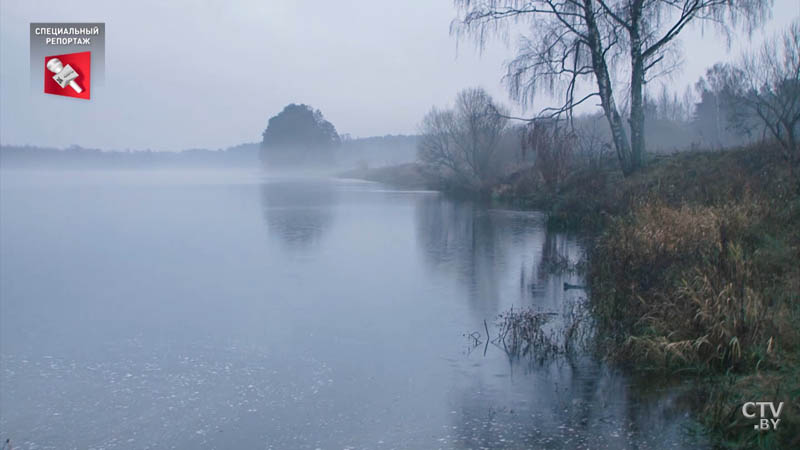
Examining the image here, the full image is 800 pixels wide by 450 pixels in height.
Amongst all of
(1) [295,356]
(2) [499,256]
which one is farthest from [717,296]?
(2) [499,256]

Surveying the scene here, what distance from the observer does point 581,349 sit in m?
6.54

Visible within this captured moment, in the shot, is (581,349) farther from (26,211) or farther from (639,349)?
(26,211)

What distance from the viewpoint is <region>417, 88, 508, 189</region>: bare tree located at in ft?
103

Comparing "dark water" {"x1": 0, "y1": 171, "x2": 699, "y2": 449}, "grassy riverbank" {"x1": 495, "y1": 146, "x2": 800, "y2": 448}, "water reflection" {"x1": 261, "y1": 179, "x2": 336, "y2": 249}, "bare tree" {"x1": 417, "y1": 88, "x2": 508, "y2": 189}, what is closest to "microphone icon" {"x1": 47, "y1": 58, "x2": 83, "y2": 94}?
"dark water" {"x1": 0, "y1": 171, "x2": 699, "y2": 449}

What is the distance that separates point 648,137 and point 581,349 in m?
37.4

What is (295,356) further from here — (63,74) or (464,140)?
(464,140)

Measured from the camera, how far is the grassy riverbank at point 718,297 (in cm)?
468

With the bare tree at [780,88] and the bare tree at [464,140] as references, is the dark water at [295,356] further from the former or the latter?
the bare tree at [464,140]

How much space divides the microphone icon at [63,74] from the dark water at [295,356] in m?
2.93

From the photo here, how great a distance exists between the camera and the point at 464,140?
33375 mm

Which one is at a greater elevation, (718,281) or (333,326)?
(718,281)

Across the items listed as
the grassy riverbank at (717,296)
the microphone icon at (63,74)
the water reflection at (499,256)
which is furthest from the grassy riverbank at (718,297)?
the microphone icon at (63,74)

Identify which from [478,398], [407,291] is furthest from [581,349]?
[407,291]

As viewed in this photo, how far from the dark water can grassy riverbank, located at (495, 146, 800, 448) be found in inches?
18.0
